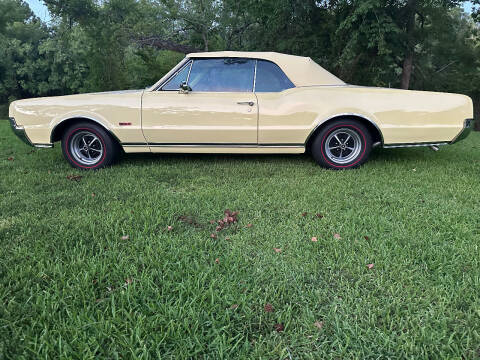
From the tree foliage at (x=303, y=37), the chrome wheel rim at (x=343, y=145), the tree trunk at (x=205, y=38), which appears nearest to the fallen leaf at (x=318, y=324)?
the chrome wheel rim at (x=343, y=145)

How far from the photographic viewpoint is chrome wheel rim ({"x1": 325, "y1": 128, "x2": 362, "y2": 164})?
401cm

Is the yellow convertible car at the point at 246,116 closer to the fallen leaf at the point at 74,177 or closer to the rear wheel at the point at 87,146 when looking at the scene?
the rear wheel at the point at 87,146

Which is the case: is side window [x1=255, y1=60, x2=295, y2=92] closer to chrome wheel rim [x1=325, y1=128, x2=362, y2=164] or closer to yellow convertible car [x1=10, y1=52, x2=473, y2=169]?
yellow convertible car [x1=10, y1=52, x2=473, y2=169]

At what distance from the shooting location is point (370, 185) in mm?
3377

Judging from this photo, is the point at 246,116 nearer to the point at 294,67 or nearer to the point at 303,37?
the point at 294,67

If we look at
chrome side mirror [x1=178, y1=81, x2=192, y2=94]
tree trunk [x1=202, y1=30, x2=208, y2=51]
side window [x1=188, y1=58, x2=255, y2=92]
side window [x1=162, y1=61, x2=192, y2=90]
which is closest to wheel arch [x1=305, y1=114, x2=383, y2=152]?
side window [x1=188, y1=58, x2=255, y2=92]

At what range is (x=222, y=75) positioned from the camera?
4.10 metres

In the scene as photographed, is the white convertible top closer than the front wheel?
No

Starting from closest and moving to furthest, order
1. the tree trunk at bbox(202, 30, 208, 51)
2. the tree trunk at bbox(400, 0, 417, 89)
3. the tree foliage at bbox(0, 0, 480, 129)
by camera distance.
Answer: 1. the tree foliage at bbox(0, 0, 480, 129)
2. the tree trunk at bbox(400, 0, 417, 89)
3. the tree trunk at bbox(202, 30, 208, 51)

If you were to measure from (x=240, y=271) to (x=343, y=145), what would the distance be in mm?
2786

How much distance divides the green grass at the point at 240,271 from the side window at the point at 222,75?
1.44 meters

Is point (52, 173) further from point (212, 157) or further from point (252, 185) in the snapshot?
point (252, 185)

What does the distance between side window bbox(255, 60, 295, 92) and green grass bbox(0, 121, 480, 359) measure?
1412mm

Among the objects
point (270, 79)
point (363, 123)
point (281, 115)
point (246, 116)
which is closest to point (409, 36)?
point (363, 123)
